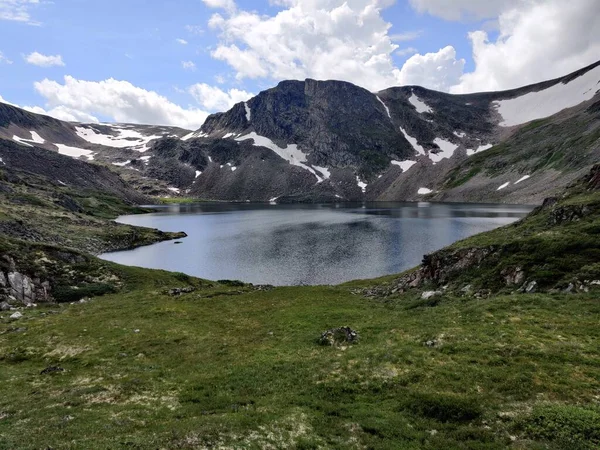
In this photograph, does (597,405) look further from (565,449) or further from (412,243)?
(412,243)

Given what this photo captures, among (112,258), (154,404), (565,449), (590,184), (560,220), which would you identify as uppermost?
(590,184)

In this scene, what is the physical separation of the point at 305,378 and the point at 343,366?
2363 mm

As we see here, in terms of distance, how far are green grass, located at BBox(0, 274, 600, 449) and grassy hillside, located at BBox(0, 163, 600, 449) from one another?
0.10 m

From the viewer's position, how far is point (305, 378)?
19016 mm

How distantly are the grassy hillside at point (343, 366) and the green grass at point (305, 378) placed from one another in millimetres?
98

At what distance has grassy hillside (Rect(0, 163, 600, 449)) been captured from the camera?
13281mm

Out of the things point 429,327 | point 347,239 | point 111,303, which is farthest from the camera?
point 347,239

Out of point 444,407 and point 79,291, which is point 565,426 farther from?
point 79,291

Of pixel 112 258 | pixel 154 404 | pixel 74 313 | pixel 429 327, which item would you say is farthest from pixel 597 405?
pixel 112 258

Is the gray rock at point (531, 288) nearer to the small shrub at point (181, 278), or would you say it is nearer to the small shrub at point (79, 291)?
the small shrub at point (79, 291)

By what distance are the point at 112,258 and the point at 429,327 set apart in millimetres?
83853

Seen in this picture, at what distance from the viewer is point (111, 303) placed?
3984cm

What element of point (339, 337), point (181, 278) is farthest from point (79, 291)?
point (339, 337)

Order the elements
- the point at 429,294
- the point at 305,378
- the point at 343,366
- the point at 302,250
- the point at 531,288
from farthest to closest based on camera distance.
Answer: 1. the point at 302,250
2. the point at 429,294
3. the point at 531,288
4. the point at 343,366
5. the point at 305,378
